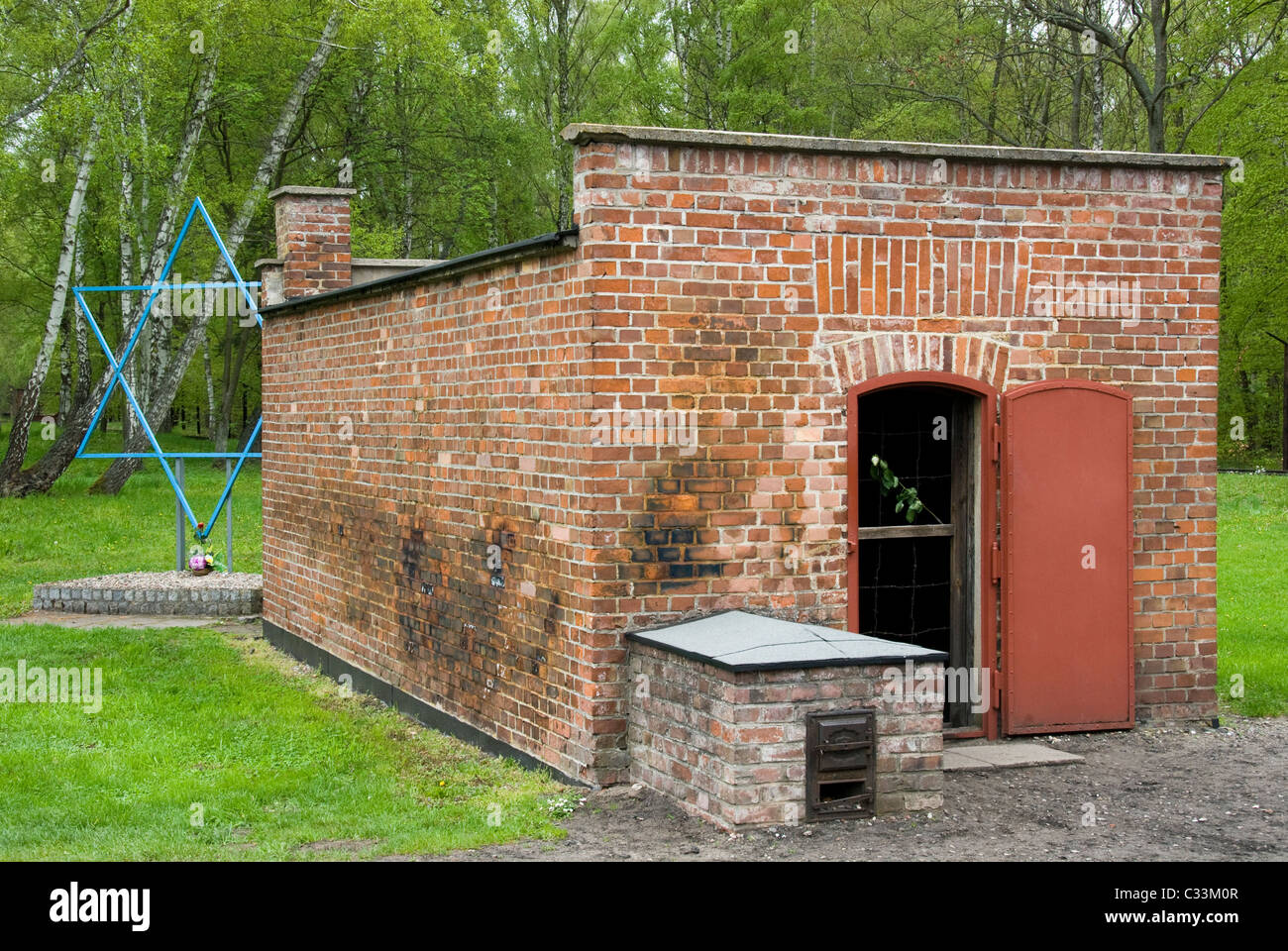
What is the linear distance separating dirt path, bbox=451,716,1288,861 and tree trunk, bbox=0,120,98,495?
65.5ft

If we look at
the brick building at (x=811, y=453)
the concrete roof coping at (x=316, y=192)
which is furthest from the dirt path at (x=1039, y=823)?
the concrete roof coping at (x=316, y=192)

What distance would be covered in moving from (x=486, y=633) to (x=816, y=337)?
281 centimetres

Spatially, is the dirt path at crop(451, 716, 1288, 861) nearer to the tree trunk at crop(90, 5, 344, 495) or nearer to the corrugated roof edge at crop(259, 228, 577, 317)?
the corrugated roof edge at crop(259, 228, 577, 317)

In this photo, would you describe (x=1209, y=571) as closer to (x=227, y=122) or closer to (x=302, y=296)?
(x=302, y=296)

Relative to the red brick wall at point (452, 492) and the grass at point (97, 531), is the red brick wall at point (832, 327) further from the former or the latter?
the grass at point (97, 531)

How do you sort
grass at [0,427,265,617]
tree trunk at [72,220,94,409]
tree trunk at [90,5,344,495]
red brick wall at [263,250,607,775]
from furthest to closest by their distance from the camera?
tree trunk at [72,220,94,409] → tree trunk at [90,5,344,495] → grass at [0,427,265,617] → red brick wall at [263,250,607,775]

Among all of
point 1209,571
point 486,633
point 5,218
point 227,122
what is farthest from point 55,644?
point 227,122

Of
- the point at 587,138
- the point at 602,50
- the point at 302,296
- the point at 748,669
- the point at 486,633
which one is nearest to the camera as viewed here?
the point at 748,669

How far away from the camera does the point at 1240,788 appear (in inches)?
293

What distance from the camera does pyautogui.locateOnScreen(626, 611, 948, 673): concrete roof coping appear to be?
6453mm

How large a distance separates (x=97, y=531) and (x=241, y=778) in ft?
50.6

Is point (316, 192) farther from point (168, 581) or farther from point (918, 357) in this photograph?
point (918, 357)

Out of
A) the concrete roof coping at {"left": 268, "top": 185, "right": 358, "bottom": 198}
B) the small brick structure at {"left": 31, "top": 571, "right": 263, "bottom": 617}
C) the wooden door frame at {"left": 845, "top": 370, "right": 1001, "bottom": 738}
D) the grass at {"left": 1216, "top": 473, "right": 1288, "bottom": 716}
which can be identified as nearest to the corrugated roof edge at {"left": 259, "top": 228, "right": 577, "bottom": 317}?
the concrete roof coping at {"left": 268, "top": 185, "right": 358, "bottom": 198}

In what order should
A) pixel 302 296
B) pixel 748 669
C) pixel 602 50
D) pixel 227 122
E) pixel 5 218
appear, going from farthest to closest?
pixel 602 50 → pixel 227 122 → pixel 5 218 → pixel 302 296 → pixel 748 669
